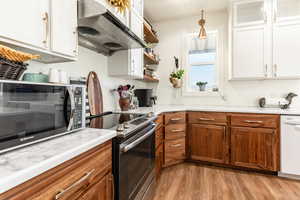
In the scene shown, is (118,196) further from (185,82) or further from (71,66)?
(185,82)

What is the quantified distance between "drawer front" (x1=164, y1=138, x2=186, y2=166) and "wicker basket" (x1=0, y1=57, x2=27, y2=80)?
2013mm

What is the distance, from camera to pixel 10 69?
0.79 meters

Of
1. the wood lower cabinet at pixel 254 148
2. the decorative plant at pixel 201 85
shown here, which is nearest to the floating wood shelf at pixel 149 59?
the decorative plant at pixel 201 85

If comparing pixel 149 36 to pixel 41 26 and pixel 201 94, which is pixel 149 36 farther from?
pixel 41 26

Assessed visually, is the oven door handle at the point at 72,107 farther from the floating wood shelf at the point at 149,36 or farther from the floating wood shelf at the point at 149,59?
the floating wood shelf at the point at 149,36

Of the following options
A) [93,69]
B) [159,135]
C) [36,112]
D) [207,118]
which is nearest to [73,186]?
[36,112]

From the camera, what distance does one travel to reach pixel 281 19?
246cm

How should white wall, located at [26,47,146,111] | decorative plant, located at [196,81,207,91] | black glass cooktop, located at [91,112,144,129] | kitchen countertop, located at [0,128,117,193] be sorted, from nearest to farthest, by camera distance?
kitchen countertop, located at [0,128,117,193] → black glass cooktop, located at [91,112,144,129] → white wall, located at [26,47,146,111] → decorative plant, located at [196,81,207,91]

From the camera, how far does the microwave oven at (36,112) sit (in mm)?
675

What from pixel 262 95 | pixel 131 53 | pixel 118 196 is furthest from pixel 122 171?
pixel 262 95

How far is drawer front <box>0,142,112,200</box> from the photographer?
557 mm

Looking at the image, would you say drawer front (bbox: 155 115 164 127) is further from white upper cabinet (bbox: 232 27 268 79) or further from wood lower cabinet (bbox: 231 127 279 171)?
white upper cabinet (bbox: 232 27 268 79)

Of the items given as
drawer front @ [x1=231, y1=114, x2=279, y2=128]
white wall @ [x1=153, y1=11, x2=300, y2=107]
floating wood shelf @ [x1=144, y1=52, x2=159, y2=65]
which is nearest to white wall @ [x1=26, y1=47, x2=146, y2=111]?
floating wood shelf @ [x1=144, y1=52, x2=159, y2=65]

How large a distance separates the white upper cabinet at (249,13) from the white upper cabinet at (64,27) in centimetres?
249
